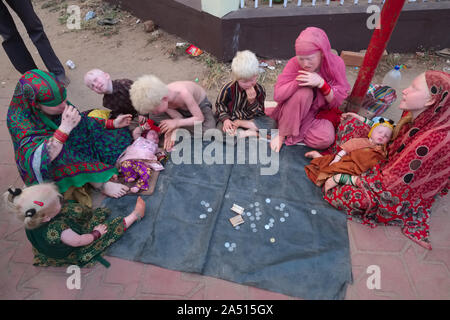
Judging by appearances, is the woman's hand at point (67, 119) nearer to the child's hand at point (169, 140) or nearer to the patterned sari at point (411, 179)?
the child's hand at point (169, 140)

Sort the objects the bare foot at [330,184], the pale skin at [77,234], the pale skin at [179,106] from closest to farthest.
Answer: the pale skin at [77,234] < the bare foot at [330,184] < the pale skin at [179,106]

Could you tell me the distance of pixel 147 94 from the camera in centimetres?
281

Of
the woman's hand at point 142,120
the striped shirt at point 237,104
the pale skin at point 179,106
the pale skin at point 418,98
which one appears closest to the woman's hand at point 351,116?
the pale skin at point 418,98

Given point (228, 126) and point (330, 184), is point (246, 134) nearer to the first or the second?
point (228, 126)

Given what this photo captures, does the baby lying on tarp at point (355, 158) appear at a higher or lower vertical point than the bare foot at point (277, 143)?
higher

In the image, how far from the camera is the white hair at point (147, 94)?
2824 mm

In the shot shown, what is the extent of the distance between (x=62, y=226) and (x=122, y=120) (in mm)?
1464

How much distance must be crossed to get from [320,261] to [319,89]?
176 cm

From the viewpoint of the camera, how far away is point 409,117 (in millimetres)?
2686

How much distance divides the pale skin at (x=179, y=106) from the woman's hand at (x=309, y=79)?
1.17 m
